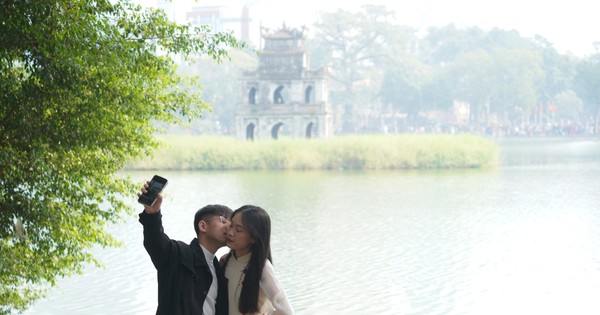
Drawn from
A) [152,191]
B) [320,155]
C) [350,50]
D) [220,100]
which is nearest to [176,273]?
[152,191]

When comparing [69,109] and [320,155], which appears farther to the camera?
[320,155]

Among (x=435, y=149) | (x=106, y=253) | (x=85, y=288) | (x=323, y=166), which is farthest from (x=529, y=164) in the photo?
(x=85, y=288)

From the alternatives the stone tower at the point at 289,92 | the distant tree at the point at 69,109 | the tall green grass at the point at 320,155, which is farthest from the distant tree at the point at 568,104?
the distant tree at the point at 69,109

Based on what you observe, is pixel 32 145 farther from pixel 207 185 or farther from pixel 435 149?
pixel 435 149

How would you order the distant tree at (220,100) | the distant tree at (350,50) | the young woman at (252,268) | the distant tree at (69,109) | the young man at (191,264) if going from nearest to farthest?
1. the young man at (191,264)
2. the young woman at (252,268)
3. the distant tree at (69,109)
4. the distant tree at (220,100)
5. the distant tree at (350,50)

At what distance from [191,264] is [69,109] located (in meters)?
4.57

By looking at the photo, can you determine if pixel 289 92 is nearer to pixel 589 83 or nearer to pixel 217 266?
pixel 589 83

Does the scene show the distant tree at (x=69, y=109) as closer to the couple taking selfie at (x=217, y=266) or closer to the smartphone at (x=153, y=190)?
the couple taking selfie at (x=217, y=266)

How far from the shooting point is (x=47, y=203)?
10.3 metres

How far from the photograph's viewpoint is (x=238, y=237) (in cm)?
545

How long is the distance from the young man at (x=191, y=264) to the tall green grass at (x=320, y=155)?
126 ft

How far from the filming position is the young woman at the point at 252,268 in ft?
17.7

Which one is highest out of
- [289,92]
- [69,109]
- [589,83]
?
[589,83]

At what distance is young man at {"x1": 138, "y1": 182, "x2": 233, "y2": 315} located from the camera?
208 inches
